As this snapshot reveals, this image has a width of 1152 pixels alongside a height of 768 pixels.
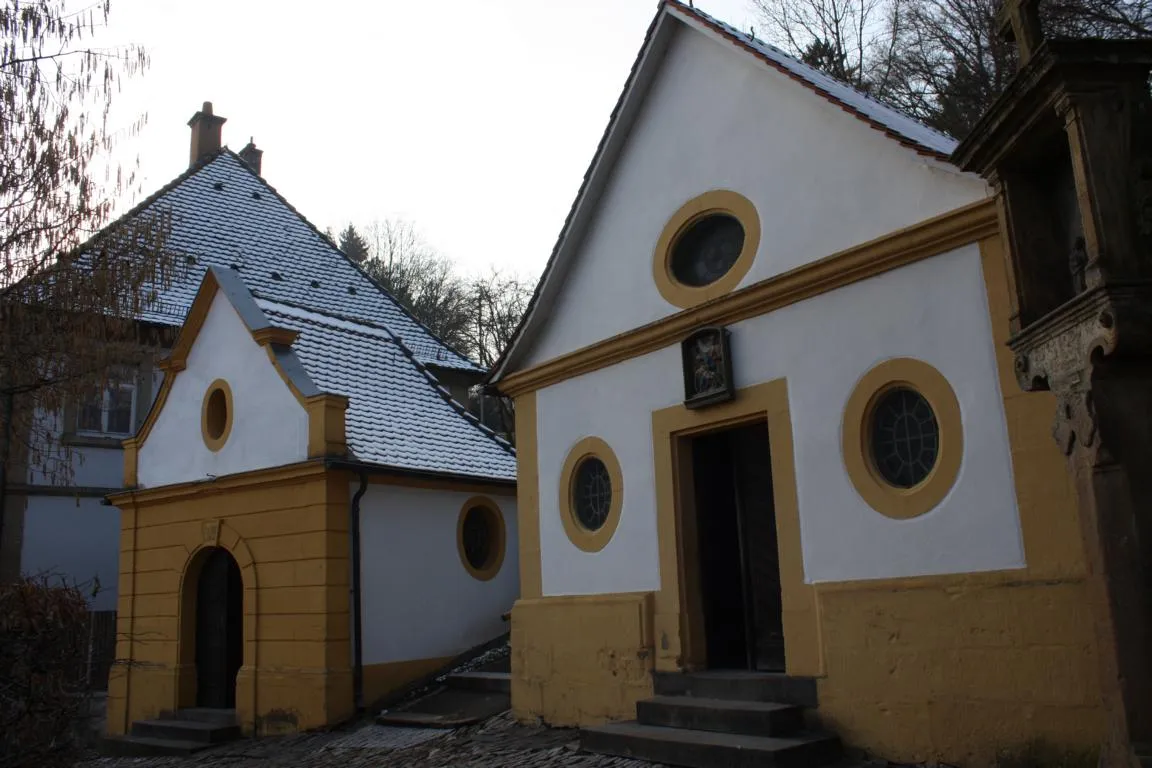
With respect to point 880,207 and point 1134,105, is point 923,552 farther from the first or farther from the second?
point 1134,105

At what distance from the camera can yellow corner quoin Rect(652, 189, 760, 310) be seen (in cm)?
970

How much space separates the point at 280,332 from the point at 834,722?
943 centimetres

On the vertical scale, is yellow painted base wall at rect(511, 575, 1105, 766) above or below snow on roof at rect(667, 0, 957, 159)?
below

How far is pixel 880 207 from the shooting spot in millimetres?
8609

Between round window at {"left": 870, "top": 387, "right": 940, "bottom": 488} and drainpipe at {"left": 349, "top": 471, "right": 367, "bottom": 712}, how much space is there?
7373mm

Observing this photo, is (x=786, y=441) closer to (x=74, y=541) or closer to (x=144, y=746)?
(x=144, y=746)

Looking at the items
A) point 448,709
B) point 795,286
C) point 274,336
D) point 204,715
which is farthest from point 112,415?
point 795,286

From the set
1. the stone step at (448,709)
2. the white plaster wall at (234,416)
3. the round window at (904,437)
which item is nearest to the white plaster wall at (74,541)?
the white plaster wall at (234,416)

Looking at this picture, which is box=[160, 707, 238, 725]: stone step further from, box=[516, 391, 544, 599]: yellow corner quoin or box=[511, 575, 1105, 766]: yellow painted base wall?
box=[511, 575, 1105, 766]: yellow painted base wall

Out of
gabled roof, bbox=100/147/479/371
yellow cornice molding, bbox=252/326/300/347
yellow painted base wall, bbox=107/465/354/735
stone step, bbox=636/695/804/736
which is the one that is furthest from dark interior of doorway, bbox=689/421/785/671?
gabled roof, bbox=100/147/479/371

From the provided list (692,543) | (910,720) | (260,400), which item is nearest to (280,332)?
(260,400)

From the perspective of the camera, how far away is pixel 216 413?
1538 cm

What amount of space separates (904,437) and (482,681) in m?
6.99

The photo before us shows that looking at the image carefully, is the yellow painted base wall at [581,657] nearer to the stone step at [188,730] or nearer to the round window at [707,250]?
the round window at [707,250]
